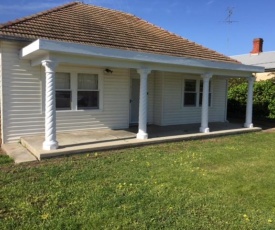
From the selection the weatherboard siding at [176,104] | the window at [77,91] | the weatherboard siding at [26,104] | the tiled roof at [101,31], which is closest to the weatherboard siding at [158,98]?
the weatherboard siding at [176,104]

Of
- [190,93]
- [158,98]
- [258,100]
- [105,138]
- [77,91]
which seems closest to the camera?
[105,138]

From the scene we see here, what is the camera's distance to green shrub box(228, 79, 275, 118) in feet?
49.9

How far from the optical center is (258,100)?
15867mm

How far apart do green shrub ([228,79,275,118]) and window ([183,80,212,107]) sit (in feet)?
14.9

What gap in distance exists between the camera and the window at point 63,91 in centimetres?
942

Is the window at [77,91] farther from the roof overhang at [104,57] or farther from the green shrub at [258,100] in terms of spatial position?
the green shrub at [258,100]

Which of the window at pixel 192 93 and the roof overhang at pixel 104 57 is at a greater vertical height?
the roof overhang at pixel 104 57

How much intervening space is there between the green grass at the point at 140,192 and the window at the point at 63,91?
3.01 meters

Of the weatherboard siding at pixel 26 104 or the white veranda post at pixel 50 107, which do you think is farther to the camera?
the weatherboard siding at pixel 26 104

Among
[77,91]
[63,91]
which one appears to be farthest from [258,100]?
[63,91]

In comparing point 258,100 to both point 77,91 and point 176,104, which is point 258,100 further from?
point 77,91

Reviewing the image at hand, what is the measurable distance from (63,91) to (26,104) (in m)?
1.33

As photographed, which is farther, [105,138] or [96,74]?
[96,74]

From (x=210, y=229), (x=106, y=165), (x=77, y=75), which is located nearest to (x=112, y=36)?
(x=77, y=75)
